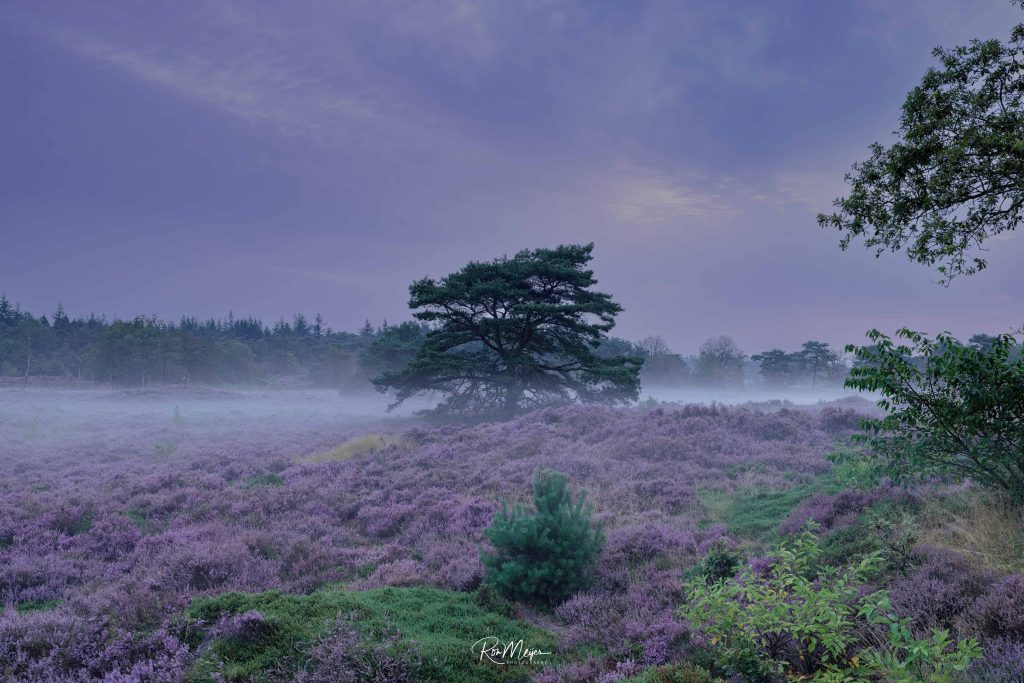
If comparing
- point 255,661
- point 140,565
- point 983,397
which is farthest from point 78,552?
point 983,397

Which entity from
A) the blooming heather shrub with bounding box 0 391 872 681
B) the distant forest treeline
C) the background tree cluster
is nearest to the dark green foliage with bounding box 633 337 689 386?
the distant forest treeline

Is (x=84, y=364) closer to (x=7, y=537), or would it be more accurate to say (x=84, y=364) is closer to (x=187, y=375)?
(x=187, y=375)

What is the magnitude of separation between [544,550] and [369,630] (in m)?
2.95

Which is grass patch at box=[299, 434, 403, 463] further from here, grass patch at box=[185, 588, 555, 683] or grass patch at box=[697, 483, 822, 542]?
grass patch at box=[185, 588, 555, 683]

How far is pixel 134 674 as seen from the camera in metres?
4.99

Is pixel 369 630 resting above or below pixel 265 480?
above

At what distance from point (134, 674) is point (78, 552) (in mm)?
6458

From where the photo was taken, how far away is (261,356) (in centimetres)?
8888

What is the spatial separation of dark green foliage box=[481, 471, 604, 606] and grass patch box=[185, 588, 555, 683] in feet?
2.20

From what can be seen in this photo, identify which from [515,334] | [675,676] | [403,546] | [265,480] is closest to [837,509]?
[675,676]

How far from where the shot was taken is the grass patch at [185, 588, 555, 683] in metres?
5.13

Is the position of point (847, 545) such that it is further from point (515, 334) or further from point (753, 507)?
point (515, 334)

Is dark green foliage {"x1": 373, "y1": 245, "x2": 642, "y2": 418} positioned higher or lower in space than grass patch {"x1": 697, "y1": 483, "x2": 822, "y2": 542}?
higher

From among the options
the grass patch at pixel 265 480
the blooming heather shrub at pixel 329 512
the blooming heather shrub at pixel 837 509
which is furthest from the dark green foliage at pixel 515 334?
the blooming heather shrub at pixel 837 509
